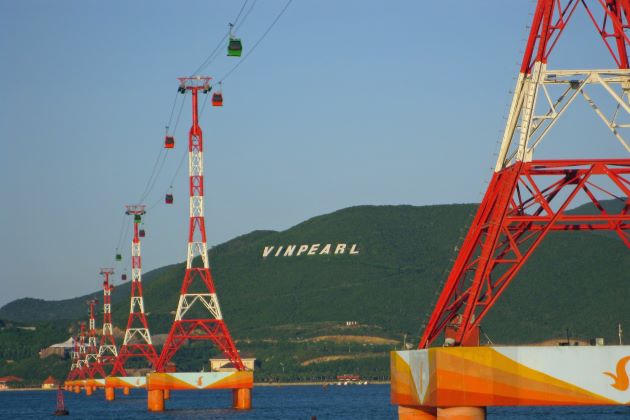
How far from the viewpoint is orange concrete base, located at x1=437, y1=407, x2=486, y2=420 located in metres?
63.4

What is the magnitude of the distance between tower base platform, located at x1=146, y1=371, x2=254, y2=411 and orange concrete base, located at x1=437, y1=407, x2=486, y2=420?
90277 mm

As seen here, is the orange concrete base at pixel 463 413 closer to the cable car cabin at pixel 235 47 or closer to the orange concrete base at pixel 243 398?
the cable car cabin at pixel 235 47

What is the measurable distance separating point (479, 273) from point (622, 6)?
16.7 m

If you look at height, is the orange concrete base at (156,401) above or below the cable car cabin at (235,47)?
below

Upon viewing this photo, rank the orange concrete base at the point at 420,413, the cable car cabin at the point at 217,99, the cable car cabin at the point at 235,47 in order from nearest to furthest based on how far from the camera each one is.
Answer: the orange concrete base at the point at 420,413 → the cable car cabin at the point at 235,47 → the cable car cabin at the point at 217,99

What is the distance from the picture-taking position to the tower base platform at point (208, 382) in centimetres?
15436

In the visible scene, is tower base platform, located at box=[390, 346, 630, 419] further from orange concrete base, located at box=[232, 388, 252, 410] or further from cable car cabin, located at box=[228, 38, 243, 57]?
orange concrete base, located at box=[232, 388, 252, 410]

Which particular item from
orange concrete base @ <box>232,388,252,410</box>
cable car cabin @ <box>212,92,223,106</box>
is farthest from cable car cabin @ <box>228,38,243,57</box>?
orange concrete base @ <box>232,388,252,410</box>

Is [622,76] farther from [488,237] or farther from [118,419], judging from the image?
[118,419]

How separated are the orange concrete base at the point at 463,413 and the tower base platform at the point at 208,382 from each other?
9028cm

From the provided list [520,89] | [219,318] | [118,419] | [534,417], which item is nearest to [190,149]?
[219,318]

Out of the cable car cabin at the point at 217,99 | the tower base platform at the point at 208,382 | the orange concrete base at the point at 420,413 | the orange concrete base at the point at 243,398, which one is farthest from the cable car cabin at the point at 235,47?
the orange concrete base at the point at 243,398

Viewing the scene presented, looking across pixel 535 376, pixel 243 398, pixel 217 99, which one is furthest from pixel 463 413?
pixel 243 398

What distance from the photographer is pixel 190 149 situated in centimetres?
15562
